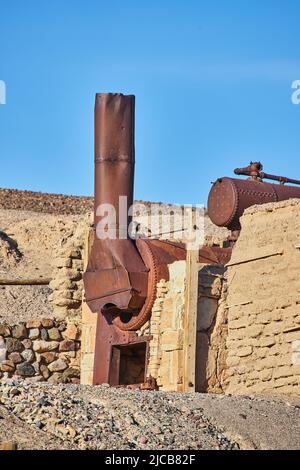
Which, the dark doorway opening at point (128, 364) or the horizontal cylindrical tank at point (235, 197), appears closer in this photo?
the dark doorway opening at point (128, 364)

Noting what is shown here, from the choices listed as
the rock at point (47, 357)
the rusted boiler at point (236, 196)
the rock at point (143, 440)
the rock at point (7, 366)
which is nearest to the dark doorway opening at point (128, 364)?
the rock at point (47, 357)

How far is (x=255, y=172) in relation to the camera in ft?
73.3

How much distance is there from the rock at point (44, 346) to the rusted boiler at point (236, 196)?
3546 mm

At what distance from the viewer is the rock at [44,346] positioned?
21.7 m

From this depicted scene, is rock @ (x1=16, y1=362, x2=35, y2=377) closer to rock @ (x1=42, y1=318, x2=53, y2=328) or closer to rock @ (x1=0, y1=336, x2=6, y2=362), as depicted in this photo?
rock @ (x1=0, y1=336, x2=6, y2=362)

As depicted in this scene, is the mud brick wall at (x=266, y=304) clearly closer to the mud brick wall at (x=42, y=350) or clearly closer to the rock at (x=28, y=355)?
the mud brick wall at (x=42, y=350)

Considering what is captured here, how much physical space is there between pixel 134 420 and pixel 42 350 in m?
8.08

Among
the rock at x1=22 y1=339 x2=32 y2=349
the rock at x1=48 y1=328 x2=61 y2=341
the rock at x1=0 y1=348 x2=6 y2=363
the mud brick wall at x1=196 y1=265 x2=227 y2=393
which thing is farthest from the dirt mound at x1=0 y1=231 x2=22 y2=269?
the mud brick wall at x1=196 y1=265 x2=227 y2=393

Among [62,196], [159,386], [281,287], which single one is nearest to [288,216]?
[281,287]

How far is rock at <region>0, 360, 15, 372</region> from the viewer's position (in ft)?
69.7

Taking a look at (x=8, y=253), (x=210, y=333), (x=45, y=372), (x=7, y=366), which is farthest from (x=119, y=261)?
(x=8, y=253)

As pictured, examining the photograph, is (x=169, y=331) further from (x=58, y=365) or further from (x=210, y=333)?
(x=58, y=365)

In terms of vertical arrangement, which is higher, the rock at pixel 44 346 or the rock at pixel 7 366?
the rock at pixel 44 346

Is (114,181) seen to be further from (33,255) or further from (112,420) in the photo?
(33,255)
